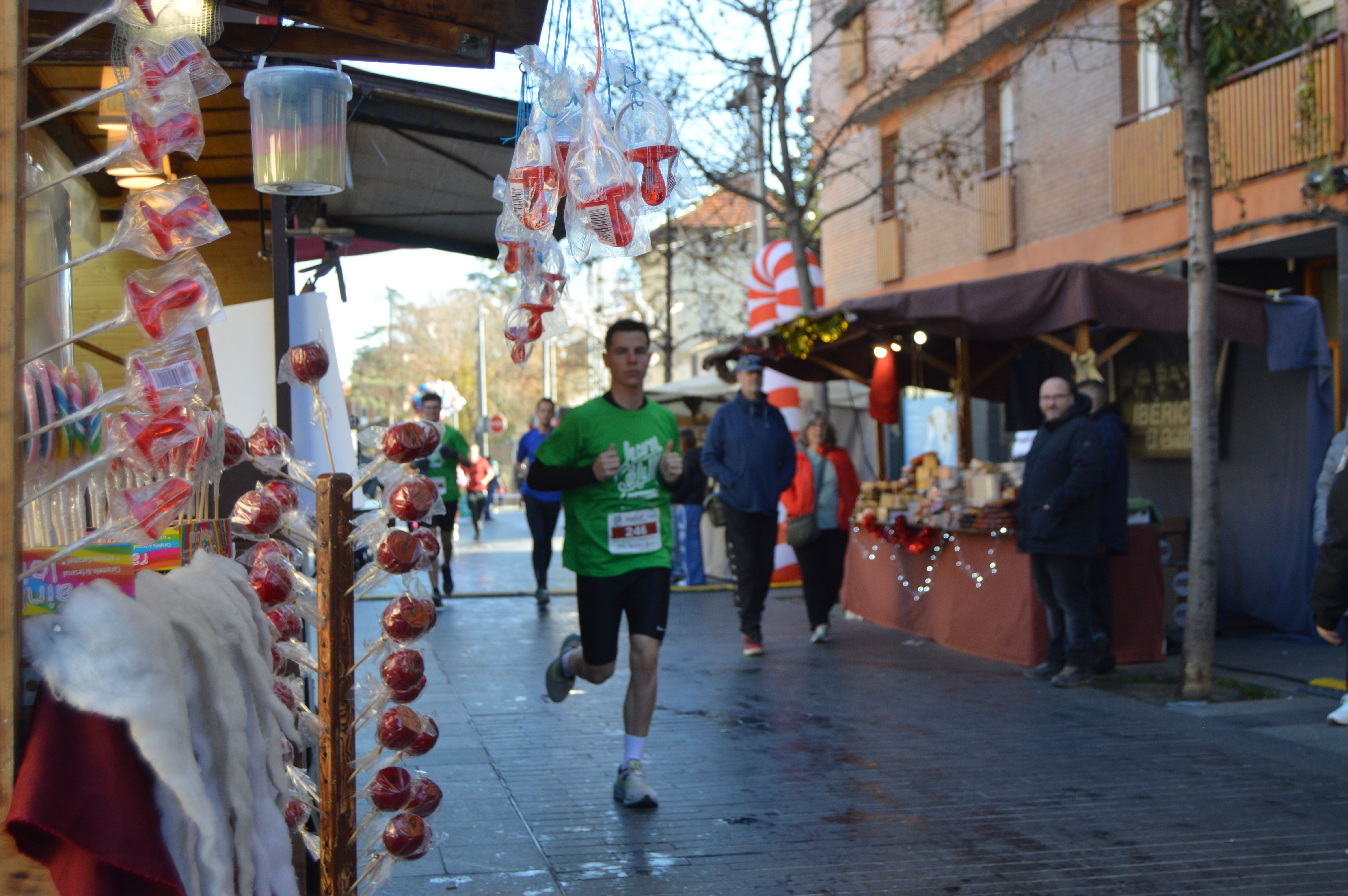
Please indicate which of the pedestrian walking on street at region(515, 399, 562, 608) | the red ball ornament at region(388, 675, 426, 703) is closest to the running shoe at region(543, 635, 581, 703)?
the red ball ornament at region(388, 675, 426, 703)

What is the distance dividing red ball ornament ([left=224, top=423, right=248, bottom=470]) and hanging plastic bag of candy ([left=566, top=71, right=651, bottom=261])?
1.08 meters

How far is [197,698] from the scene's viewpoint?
1849 millimetres

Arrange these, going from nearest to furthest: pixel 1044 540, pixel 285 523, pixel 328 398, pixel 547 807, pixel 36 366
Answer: pixel 36 366 → pixel 285 523 → pixel 547 807 → pixel 328 398 → pixel 1044 540

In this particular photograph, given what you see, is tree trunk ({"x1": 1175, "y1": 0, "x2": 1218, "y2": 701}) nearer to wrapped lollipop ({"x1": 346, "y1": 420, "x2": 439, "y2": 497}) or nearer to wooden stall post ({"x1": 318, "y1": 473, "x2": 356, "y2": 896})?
wrapped lollipop ({"x1": 346, "y1": 420, "x2": 439, "y2": 497})

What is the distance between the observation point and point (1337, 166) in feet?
32.9

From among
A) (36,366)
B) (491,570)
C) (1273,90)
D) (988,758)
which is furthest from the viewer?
(491,570)

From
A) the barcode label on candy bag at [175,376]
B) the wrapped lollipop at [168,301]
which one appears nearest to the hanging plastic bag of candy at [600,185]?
the wrapped lollipop at [168,301]

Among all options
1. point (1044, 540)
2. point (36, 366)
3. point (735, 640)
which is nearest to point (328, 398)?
point (36, 366)

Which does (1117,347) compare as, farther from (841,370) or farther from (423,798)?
(423,798)

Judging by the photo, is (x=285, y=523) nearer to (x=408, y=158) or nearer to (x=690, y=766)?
(x=690, y=766)

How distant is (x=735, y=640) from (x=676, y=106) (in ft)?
23.5

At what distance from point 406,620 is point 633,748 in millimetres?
2430

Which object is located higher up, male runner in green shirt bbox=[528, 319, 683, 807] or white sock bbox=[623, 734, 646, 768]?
male runner in green shirt bbox=[528, 319, 683, 807]

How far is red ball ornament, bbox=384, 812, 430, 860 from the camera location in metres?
Answer: 2.90
